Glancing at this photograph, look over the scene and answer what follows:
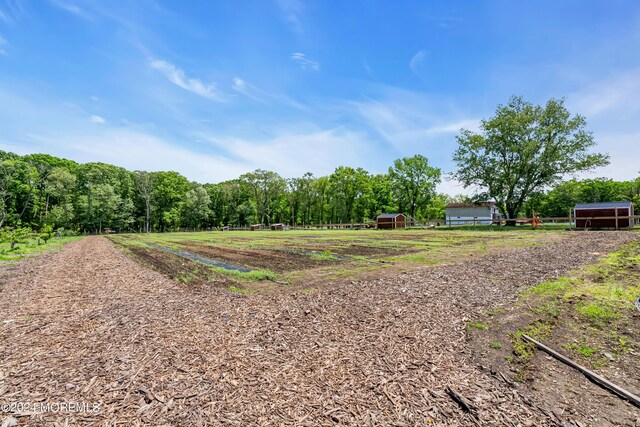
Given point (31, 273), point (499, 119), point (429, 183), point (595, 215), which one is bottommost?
point (31, 273)

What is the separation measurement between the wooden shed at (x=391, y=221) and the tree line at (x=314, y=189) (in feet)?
35.1

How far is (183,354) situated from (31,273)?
1013 centimetres

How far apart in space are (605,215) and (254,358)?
1478 inches

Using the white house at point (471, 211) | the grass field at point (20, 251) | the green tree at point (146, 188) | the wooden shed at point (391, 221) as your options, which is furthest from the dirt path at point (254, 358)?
the green tree at point (146, 188)

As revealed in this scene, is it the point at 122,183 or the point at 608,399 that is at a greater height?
the point at 122,183

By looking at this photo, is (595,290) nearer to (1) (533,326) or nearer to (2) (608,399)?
(1) (533,326)

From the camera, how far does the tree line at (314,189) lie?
37.5 m

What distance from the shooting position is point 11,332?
15.3 ft

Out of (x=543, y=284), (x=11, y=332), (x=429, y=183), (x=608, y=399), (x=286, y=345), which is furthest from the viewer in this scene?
(x=429, y=183)

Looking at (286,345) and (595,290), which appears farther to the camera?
(595,290)

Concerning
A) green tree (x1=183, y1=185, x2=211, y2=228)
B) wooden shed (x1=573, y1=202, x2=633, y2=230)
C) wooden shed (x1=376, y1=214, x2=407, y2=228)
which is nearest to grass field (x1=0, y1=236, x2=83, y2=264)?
wooden shed (x1=376, y1=214, x2=407, y2=228)

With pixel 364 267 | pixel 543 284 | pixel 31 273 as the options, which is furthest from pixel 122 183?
pixel 543 284

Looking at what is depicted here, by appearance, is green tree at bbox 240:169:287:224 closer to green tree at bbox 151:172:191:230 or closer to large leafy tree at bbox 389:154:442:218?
green tree at bbox 151:172:191:230

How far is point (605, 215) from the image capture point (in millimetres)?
28094
